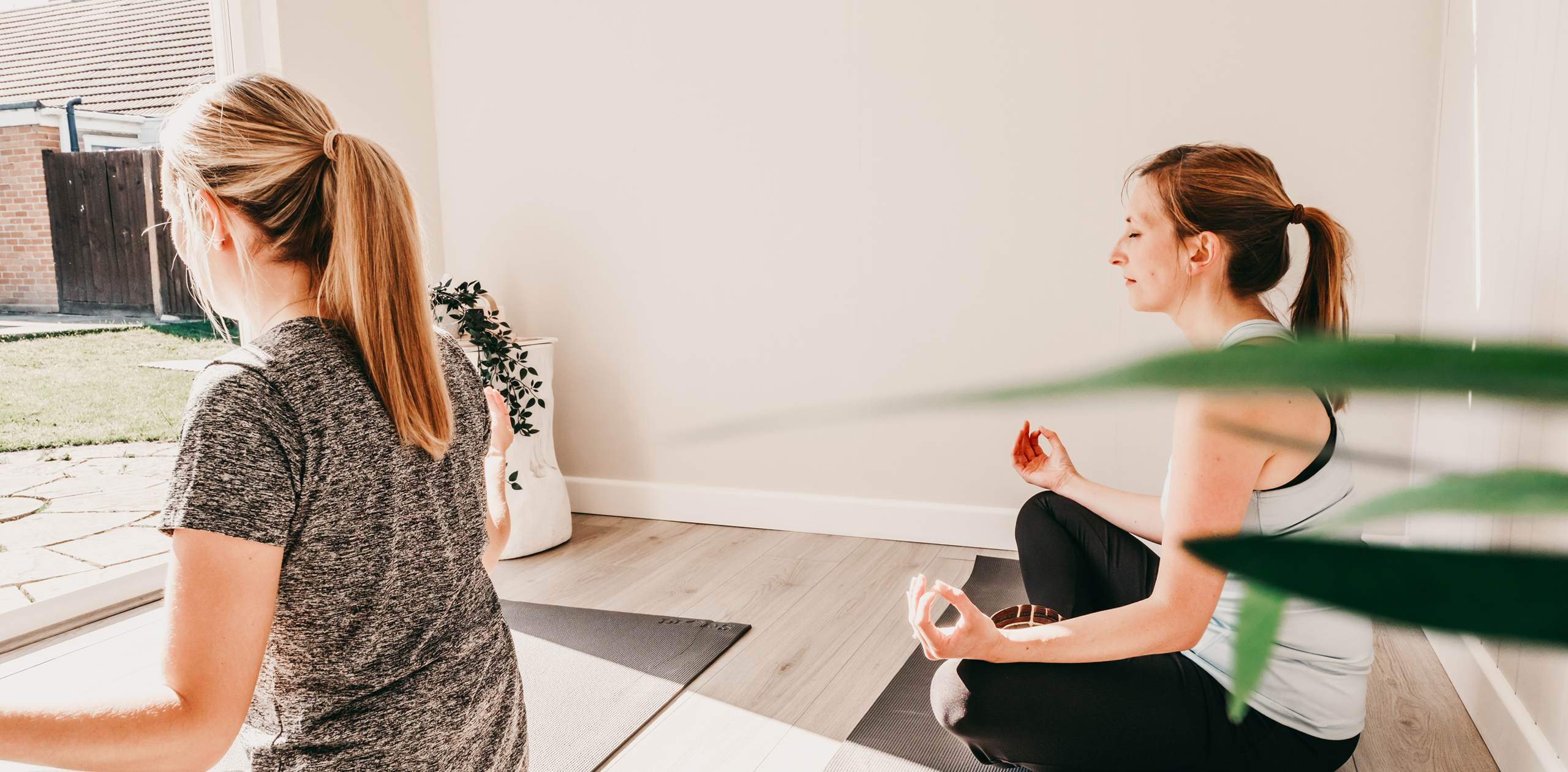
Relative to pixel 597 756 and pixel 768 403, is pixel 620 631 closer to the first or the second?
pixel 597 756

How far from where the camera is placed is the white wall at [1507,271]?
147 centimetres

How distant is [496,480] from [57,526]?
6.52ft

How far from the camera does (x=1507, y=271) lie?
171cm

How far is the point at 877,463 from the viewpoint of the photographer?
121 inches

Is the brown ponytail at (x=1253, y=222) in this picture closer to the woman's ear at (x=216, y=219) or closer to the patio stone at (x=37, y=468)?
the woman's ear at (x=216, y=219)

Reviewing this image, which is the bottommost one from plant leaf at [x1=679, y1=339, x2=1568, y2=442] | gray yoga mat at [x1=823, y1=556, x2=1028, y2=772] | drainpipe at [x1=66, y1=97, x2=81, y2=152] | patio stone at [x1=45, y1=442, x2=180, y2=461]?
gray yoga mat at [x1=823, y1=556, x2=1028, y2=772]

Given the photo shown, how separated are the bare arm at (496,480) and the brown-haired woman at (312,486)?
6.8 inches

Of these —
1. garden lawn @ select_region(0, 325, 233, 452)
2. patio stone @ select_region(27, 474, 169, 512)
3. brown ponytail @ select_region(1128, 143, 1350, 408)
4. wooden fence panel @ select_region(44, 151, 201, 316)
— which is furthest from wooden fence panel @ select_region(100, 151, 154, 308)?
brown ponytail @ select_region(1128, 143, 1350, 408)

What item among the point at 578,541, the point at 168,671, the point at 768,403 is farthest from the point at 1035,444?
the point at 578,541

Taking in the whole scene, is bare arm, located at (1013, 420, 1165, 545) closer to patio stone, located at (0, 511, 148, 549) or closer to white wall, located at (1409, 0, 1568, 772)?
white wall, located at (1409, 0, 1568, 772)

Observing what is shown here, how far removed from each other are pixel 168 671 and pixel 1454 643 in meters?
2.33

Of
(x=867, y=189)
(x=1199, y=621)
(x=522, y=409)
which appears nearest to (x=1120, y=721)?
(x=1199, y=621)

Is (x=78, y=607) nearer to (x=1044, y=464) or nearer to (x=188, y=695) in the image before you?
(x=188, y=695)

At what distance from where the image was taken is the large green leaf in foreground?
0.12 meters
